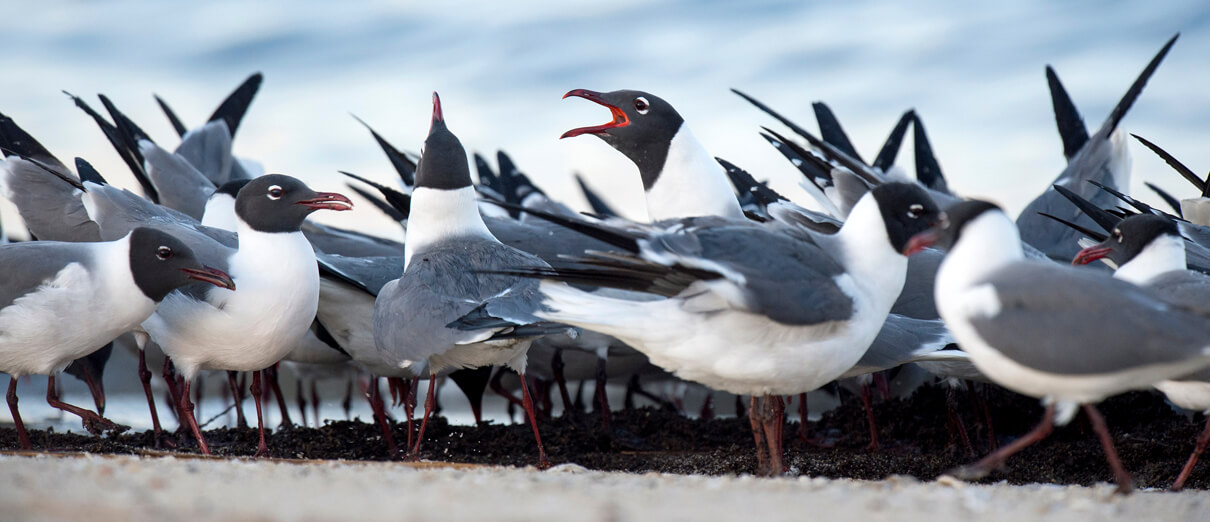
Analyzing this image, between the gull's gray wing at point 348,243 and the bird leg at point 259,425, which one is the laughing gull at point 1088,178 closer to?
the gull's gray wing at point 348,243

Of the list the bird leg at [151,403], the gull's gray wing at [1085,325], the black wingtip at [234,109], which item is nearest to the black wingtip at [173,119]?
the black wingtip at [234,109]

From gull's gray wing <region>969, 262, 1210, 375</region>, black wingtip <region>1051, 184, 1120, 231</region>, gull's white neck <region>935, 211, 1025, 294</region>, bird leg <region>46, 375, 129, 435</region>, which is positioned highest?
black wingtip <region>1051, 184, 1120, 231</region>

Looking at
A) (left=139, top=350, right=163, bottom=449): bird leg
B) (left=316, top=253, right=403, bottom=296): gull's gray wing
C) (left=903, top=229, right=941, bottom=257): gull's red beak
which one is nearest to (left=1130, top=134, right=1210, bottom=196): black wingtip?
(left=903, top=229, right=941, bottom=257): gull's red beak

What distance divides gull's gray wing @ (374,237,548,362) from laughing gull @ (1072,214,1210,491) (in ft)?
7.75

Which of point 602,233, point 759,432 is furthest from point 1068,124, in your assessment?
point 602,233

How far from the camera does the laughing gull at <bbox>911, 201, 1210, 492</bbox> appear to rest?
3.30m

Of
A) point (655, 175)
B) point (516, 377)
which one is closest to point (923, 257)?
point (655, 175)

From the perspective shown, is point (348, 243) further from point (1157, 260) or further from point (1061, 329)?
point (1061, 329)

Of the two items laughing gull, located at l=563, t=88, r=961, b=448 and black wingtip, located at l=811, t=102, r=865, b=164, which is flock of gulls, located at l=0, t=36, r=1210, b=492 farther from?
black wingtip, located at l=811, t=102, r=865, b=164

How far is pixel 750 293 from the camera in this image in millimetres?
3754

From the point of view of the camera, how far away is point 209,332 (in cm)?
519

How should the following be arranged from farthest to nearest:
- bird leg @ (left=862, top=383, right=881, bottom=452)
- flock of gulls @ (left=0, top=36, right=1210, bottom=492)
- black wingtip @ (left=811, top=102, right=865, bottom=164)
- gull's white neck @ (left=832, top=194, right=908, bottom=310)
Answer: black wingtip @ (left=811, top=102, right=865, bottom=164) < bird leg @ (left=862, top=383, right=881, bottom=452) < gull's white neck @ (left=832, top=194, right=908, bottom=310) < flock of gulls @ (left=0, top=36, right=1210, bottom=492)

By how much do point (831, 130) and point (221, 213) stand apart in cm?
439

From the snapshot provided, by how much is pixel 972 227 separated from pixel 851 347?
1.96ft
